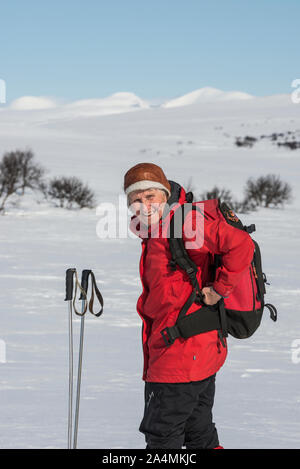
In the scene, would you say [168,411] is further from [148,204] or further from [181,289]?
[148,204]

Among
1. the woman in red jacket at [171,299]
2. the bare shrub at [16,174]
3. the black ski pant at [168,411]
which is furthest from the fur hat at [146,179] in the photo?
the bare shrub at [16,174]

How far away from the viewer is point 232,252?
7.80 feet

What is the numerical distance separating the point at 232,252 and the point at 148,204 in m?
0.37

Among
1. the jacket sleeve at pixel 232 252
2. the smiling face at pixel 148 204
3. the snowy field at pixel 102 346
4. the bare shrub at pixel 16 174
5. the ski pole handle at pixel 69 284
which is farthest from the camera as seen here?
the bare shrub at pixel 16 174

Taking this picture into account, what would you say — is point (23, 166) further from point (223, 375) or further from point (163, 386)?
point (163, 386)

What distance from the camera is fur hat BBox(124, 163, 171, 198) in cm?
254

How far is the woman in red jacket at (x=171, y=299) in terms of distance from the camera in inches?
94.1

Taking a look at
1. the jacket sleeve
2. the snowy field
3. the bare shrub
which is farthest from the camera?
the bare shrub

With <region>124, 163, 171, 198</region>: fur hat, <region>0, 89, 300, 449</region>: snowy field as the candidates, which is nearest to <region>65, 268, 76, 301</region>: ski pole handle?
<region>124, 163, 171, 198</region>: fur hat

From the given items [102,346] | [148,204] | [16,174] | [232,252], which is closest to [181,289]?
[232,252]

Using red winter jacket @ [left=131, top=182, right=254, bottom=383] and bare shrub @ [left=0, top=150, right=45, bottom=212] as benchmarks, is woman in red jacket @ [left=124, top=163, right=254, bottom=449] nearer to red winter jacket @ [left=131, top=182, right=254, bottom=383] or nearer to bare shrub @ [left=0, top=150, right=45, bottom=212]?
red winter jacket @ [left=131, top=182, right=254, bottom=383]

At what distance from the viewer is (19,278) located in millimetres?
9422

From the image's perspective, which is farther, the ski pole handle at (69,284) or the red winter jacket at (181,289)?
the ski pole handle at (69,284)

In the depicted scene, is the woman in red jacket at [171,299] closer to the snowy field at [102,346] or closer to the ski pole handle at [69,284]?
the ski pole handle at [69,284]
